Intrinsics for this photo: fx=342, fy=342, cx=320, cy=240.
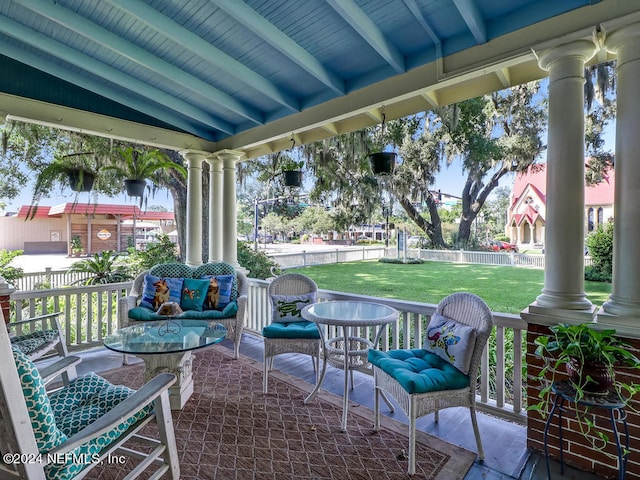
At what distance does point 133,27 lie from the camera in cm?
→ 276

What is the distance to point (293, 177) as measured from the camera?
3.84 metres

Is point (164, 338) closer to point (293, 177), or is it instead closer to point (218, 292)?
point (218, 292)

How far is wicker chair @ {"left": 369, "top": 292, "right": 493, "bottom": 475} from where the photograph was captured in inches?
76.5

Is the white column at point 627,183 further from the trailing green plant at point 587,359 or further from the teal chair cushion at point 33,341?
the teal chair cushion at point 33,341

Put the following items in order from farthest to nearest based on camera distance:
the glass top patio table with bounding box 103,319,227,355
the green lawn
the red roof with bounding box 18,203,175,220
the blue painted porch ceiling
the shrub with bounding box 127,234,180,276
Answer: the red roof with bounding box 18,203,175,220 < the green lawn < the shrub with bounding box 127,234,180,276 < the glass top patio table with bounding box 103,319,227,355 < the blue painted porch ceiling

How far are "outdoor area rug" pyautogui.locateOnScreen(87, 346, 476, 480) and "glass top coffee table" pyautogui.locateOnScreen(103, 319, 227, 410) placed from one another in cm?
17

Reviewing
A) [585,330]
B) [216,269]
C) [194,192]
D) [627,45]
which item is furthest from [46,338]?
[627,45]

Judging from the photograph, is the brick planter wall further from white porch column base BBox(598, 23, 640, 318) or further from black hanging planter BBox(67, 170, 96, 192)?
black hanging planter BBox(67, 170, 96, 192)

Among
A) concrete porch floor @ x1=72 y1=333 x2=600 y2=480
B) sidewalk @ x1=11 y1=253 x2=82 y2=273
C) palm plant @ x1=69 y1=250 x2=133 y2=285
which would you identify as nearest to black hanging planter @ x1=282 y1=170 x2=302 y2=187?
concrete porch floor @ x1=72 y1=333 x2=600 y2=480

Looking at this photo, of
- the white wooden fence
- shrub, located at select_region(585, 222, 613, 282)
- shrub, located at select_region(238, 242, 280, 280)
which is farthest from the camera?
the white wooden fence

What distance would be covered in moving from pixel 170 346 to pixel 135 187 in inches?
90.3

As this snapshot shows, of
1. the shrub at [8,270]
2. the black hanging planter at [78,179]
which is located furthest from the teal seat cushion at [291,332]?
the shrub at [8,270]

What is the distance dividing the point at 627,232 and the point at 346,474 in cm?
207

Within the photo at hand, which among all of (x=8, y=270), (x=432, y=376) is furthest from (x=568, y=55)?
(x=8, y=270)
